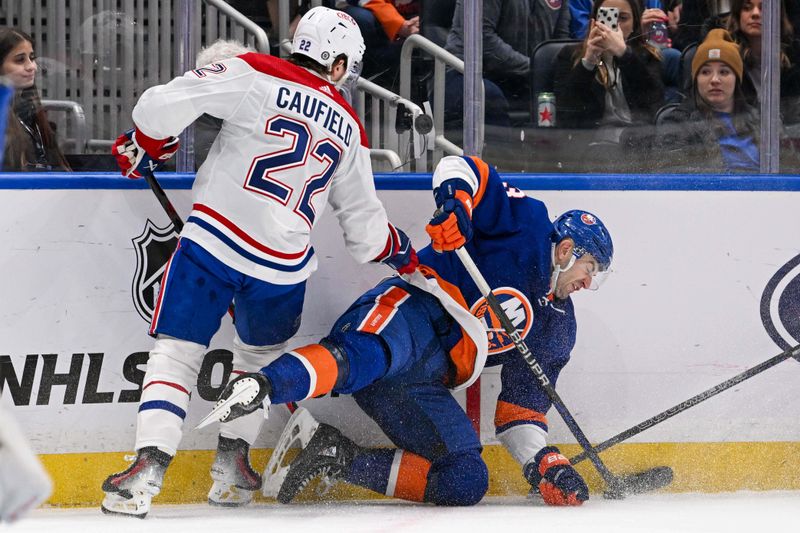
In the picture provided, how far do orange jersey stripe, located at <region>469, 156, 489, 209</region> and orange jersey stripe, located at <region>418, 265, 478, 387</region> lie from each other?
20 centimetres

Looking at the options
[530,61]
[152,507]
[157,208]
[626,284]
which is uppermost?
[530,61]

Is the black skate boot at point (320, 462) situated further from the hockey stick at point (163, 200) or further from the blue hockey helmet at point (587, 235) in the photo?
the blue hockey helmet at point (587, 235)

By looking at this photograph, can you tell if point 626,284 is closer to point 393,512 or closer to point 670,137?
point 670,137

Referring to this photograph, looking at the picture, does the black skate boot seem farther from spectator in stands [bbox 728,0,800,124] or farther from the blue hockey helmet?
spectator in stands [bbox 728,0,800,124]

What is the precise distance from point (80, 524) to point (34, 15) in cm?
121

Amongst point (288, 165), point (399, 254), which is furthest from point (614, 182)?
point (288, 165)

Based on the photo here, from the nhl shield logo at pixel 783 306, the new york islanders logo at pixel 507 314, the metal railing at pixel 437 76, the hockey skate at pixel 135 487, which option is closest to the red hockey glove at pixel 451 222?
the new york islanders logo at pixel 507 314

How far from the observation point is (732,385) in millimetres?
2920

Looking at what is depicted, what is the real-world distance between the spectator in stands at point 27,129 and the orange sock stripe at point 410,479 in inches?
44.2

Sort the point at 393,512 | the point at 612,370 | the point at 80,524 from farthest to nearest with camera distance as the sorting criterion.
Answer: the point at 612,370 → the point at 393,512 → the point at 80,524

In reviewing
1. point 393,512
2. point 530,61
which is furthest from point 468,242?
point 393,512

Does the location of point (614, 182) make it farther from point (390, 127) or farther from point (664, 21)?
point (390, 127)

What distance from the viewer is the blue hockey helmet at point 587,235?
108 inches

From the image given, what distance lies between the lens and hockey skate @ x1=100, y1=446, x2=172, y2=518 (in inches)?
91.7
